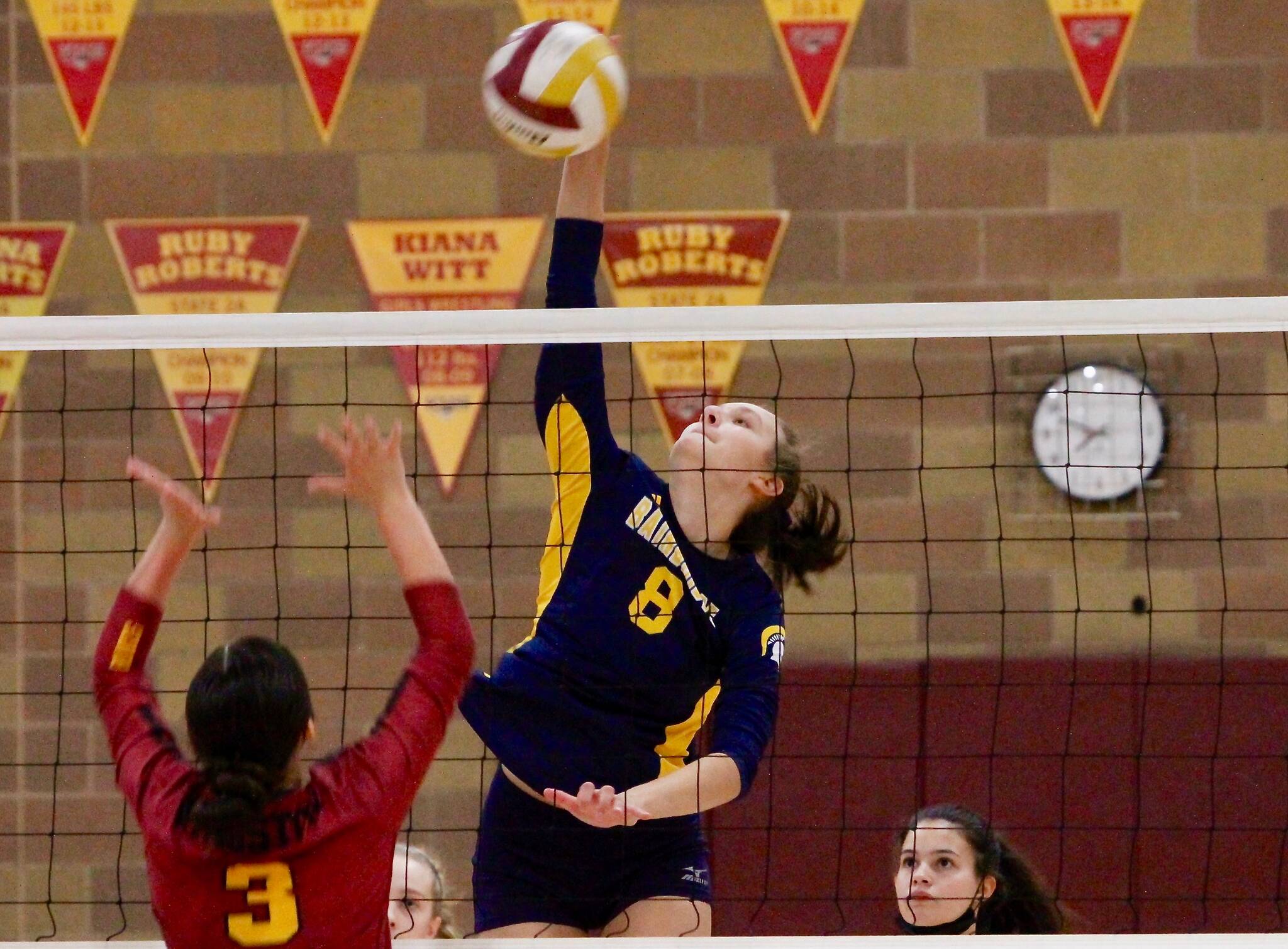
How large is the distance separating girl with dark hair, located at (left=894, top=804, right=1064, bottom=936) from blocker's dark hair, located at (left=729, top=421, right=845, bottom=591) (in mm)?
553

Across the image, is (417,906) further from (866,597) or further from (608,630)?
(866,597)

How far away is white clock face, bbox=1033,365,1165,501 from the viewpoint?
15.2 feet

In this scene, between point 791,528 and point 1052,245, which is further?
point 1052,245

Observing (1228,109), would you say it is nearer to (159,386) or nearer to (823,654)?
(823,654)

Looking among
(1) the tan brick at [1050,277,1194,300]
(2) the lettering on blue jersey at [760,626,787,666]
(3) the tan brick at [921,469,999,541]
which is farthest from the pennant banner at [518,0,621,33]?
(2) the lettering on blue jersey at [760,626,787,666]

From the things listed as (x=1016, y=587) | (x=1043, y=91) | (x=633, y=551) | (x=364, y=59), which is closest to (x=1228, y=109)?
(x=1043, y=91)

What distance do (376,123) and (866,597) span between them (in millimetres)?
2156

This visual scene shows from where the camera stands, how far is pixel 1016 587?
4793mm

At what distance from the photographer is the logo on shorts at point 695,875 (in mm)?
2652

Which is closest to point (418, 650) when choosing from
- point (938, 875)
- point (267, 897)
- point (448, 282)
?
point (267, 897)

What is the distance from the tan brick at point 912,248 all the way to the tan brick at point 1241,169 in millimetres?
731

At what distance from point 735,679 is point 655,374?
238 cm

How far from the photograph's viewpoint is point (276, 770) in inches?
72.4

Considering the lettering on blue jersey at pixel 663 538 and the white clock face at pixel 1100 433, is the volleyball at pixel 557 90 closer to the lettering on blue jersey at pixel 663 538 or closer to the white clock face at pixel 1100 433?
the lettering on blue jersey at pixel 663 538
